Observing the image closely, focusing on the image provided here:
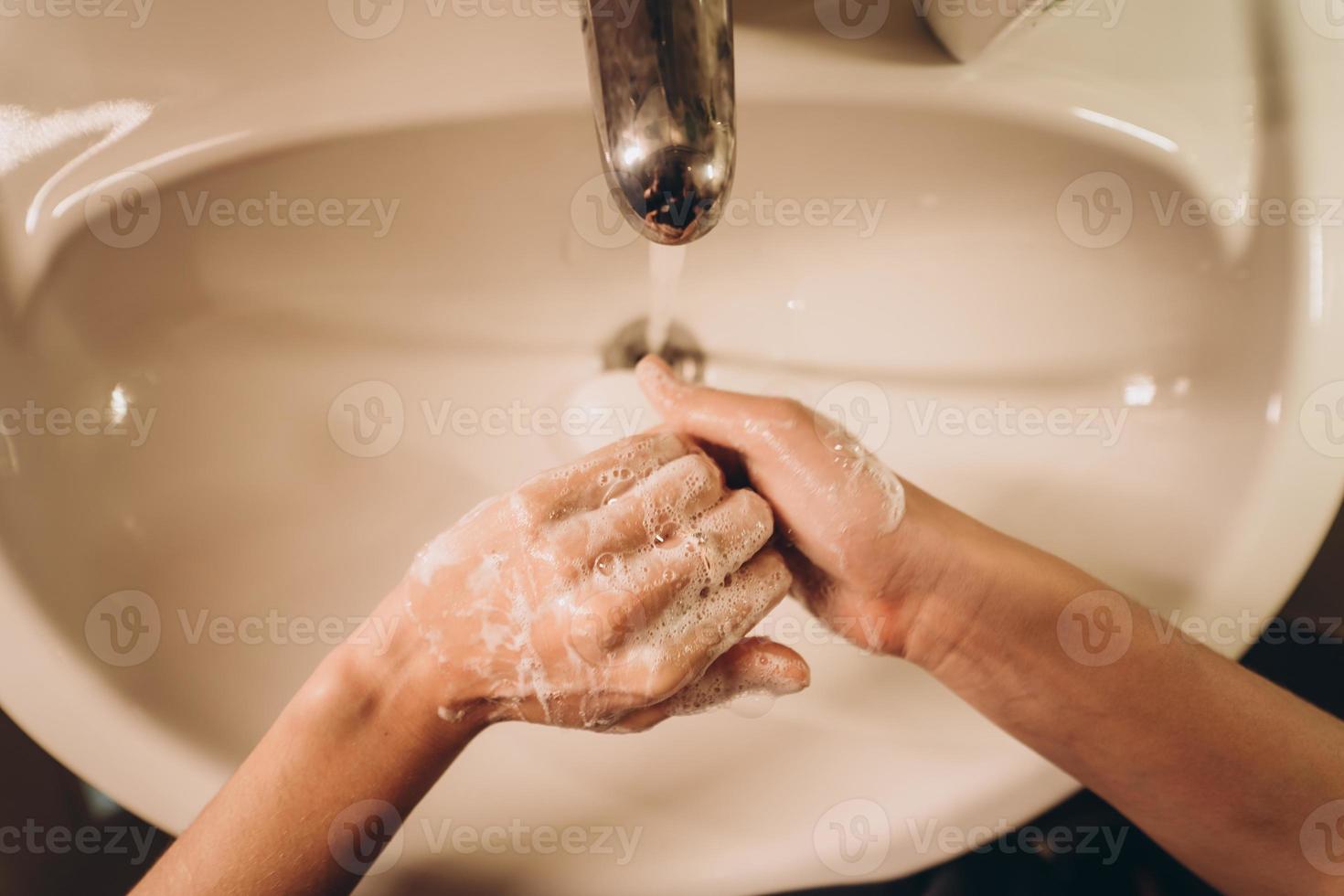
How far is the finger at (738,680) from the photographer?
0.42m

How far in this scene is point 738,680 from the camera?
427 mm

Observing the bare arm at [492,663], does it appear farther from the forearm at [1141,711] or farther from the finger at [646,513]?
the forearm at [1141,711]

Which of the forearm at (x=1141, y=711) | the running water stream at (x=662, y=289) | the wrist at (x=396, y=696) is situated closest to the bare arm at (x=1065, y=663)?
the forearm at (x=1141, y=711)

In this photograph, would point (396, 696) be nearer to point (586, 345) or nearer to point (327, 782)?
point (327, 782)

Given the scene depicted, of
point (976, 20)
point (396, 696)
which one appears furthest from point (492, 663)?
point (976, 20)

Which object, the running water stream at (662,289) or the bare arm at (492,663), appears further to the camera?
the running water stream at (662,289)

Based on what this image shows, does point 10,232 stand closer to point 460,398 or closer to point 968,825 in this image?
point 460,398

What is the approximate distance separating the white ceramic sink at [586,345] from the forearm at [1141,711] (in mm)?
33

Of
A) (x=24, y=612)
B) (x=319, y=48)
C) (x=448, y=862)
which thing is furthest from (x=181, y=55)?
(x=448, y=862)

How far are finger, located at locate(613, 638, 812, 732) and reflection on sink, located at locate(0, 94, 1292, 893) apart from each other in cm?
5

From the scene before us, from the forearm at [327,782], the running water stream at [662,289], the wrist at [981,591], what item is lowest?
the forearm at [327,782]

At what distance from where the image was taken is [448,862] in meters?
0.40

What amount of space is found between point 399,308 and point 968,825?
49 centimetres

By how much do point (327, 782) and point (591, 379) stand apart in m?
0.31
